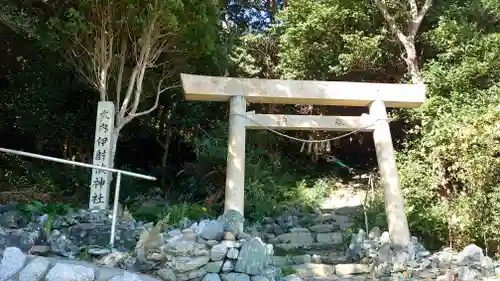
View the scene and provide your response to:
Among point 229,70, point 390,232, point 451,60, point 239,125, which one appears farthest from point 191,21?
point 451,60

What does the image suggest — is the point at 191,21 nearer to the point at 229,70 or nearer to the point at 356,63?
the point at 229,70

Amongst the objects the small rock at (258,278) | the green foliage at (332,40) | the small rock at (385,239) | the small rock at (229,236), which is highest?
the green foliage at (332,40)

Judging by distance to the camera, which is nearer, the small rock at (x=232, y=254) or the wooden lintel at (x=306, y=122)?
the small rock at (x=232, y=254)

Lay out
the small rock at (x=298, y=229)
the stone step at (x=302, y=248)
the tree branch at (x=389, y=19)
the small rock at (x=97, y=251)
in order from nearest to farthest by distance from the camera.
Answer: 1. the small rock at (x=97, y=251)
2. the stone step at (x=302, y=248)
3. the small rock at (x=298, y=229)
4. the tree branch at (x=389, y=19)

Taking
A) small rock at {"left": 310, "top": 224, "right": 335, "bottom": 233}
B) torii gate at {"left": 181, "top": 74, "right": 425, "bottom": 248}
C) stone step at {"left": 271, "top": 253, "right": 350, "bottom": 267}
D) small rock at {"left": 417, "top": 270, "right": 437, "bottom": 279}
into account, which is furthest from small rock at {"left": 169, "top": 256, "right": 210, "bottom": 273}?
small rock at {"left": 310, "top": 224, "right": 335, "bottom": 233}

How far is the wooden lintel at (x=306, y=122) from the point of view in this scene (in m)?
6.95

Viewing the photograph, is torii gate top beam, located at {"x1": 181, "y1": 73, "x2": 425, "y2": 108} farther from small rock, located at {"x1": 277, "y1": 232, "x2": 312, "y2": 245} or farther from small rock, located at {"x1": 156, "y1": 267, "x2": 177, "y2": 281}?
small rock, located at {"x1": 156, "y1": 267, "x2": 177, "y2": 281}

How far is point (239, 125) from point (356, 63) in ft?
14.0

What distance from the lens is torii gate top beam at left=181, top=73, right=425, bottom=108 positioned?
6.68 meters

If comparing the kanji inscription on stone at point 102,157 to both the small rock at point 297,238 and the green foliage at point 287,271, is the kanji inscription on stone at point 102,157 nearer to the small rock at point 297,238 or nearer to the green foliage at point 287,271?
the green foliage at point 287,271

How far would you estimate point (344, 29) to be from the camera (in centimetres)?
1002

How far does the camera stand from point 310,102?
705 centimetres

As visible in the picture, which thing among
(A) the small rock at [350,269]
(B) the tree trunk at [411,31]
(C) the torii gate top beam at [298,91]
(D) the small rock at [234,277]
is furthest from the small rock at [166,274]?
(B) the tree trunk at [411,31]

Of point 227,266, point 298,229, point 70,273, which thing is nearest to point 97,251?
point 70,273
